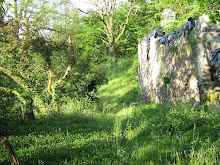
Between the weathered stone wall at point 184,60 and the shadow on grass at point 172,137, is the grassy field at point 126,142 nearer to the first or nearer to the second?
the shadow on grass at point 172,137

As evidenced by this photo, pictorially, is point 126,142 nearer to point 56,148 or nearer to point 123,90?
point 56,148

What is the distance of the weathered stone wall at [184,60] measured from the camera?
5.44 m

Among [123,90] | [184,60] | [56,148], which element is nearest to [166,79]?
[184,60]

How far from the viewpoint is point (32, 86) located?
21.9 feet

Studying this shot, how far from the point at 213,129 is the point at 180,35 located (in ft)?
13.5

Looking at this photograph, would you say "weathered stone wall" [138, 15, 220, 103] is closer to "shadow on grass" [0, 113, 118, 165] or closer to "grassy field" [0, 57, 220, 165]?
"grassy field" [0, 57, 220, 165]

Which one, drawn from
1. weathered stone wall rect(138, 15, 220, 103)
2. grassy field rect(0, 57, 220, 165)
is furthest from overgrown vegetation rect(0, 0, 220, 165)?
weathered stone wall rect(138, 15, 220, 103)

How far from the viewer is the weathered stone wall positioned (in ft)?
17.8

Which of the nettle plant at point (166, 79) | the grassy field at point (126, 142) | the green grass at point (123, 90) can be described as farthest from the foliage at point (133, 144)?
the green grass at point (123, 90)

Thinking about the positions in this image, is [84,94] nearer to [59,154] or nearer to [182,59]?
[182,59]

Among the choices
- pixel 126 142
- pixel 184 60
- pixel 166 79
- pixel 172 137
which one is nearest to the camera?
pixel 172 137

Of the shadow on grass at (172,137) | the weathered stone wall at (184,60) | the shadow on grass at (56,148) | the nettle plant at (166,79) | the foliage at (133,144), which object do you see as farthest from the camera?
the nettle plant at (166,79)

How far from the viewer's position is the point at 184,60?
6523 mm

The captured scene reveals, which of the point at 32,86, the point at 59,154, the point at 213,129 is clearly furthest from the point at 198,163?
the point at 32,86
